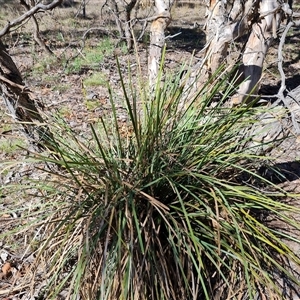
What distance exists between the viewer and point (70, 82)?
646 cm

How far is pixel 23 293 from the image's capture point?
2.53 metres

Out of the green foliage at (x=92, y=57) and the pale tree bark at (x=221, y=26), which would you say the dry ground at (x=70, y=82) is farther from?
the pale tree bark at (x=221, y=26)

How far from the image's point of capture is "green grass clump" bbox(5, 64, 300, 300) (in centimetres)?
200

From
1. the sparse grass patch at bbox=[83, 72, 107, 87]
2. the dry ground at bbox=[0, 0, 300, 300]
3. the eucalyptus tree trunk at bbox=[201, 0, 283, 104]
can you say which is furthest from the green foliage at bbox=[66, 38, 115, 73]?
the eucalyptus tree trunk at bbox=[201, 0, 283, 104]

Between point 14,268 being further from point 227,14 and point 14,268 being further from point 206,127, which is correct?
point 227,14

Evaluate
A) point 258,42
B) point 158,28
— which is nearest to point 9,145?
point 158,28

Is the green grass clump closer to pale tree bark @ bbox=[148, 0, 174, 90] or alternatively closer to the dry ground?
the dry ground

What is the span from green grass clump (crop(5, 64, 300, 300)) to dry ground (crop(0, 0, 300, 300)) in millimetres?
298

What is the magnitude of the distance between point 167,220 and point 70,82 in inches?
190

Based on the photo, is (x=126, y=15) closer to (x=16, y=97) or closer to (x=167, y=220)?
(x=16, y=97)

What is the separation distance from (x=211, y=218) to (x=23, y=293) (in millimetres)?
1412

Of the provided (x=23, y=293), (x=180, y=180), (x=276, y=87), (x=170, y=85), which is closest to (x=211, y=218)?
(x=180, y=180)

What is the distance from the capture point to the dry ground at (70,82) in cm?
282

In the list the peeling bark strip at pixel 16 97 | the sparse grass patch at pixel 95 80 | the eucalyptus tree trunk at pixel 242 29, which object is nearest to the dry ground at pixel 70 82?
the sparse grass patch at pixel 95 80
